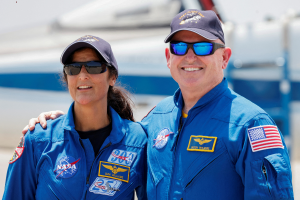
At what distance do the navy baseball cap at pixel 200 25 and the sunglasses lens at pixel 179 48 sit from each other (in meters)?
0.06

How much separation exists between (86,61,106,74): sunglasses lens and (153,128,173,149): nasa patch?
53cm

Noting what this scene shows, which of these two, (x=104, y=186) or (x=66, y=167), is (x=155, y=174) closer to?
(x=104, y=186)

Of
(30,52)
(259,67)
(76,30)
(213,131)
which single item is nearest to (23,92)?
(30,52)

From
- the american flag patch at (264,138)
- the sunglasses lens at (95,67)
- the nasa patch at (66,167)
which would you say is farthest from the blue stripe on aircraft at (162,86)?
the american flag patch at (264,138)

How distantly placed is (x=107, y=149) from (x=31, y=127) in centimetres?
48

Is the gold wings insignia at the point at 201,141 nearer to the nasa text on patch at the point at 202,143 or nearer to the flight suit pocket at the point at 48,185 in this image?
the nasa text on patch at the point at 202,143

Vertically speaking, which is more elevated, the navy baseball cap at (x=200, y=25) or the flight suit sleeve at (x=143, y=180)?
the navy baseball cap at (x=200, y=25)

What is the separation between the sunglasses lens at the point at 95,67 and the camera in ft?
6.23

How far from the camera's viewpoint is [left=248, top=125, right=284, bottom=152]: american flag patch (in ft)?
4.73

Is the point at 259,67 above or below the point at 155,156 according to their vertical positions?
above

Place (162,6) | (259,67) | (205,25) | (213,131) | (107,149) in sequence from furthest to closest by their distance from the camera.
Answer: (162,6) < (259,67) < (107,149) < (205,25) < (213,131)

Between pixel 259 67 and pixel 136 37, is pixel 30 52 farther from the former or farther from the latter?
pixel 259 67

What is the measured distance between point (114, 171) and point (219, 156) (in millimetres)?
632

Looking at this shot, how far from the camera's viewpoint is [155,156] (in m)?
1.79
